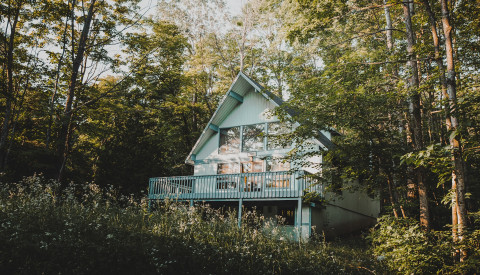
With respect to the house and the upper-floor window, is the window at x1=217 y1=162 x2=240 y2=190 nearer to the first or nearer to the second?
the house

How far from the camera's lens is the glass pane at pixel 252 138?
1620 centimetres

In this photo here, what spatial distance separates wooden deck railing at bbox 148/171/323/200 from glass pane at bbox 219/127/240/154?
72.7 inches

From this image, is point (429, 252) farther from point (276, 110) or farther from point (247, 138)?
point (247, 138)

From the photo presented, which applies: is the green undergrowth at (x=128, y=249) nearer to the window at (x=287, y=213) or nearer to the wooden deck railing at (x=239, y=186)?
the wooden deck railing at (x=239, y=186)

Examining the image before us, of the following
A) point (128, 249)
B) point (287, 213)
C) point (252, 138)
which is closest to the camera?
point (128, 249)

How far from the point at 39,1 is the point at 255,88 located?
9.87 metres

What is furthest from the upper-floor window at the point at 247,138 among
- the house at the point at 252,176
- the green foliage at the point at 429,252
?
the green foliage at the point at 429,252

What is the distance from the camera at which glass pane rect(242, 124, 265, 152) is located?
16.2 metres

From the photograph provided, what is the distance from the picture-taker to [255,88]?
15836 millimetres

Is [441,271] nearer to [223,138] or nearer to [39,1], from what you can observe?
[223,138]

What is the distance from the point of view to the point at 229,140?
17.3 meters

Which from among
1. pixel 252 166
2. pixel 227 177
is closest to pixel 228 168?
pixel 252 166

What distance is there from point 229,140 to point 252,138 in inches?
60.0

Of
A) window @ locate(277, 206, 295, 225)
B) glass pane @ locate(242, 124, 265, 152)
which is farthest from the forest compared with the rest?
window @ locate(277, 206, 295, 225)
